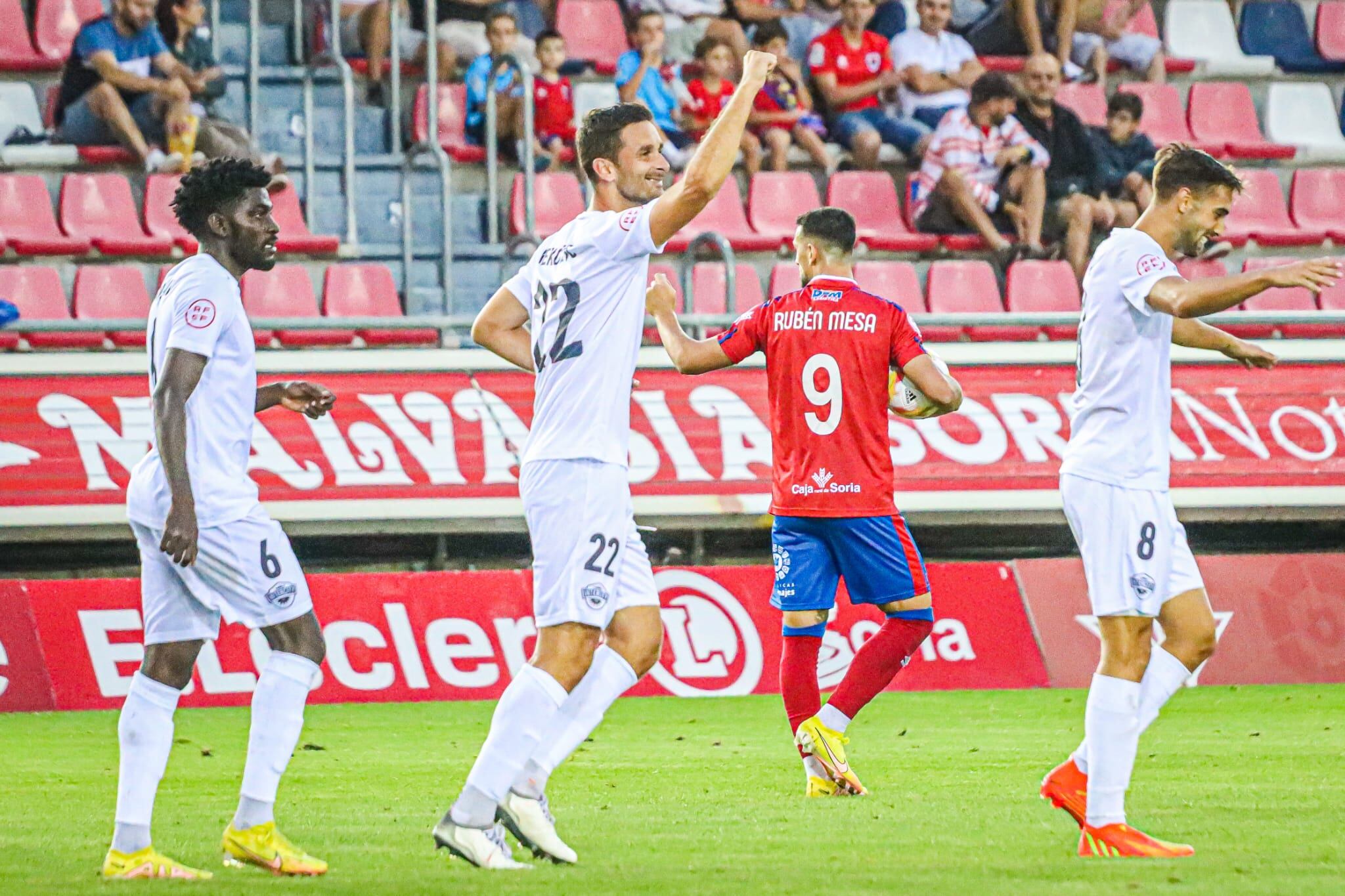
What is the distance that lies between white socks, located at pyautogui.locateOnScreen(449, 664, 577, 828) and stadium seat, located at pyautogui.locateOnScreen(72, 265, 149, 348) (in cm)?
879

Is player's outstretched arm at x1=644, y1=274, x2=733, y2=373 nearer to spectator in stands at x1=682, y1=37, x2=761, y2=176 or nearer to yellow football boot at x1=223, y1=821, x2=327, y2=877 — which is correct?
yellow football boot at x1=223, y1=821, x2=327, y2=877

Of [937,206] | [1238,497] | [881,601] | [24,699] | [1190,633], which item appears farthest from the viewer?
[937,206]

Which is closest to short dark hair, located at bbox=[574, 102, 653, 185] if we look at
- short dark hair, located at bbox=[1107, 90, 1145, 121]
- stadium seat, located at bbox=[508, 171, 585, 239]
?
stadium seat, located at bbox=[508, 171, 585, 239]

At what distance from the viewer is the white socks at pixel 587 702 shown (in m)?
5.88

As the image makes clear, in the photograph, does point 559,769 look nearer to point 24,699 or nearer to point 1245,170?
point 24,699

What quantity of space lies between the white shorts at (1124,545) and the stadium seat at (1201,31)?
13.5 m

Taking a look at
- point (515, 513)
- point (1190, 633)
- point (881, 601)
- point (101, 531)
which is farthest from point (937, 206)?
point (1190, 633)

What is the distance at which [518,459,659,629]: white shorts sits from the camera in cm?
562

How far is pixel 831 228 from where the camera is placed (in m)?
7.70

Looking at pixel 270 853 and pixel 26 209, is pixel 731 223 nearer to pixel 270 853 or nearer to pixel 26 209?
pixel 26 209

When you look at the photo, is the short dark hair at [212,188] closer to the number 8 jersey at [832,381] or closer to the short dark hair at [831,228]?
the number 8 jersey at [832,381]

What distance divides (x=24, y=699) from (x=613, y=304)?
266 inches

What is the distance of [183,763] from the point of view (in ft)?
28.9

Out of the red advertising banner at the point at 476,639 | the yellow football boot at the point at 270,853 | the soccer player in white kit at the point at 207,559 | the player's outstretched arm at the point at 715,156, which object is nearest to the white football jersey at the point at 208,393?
the soccer player in white kit at the point at 207,559
